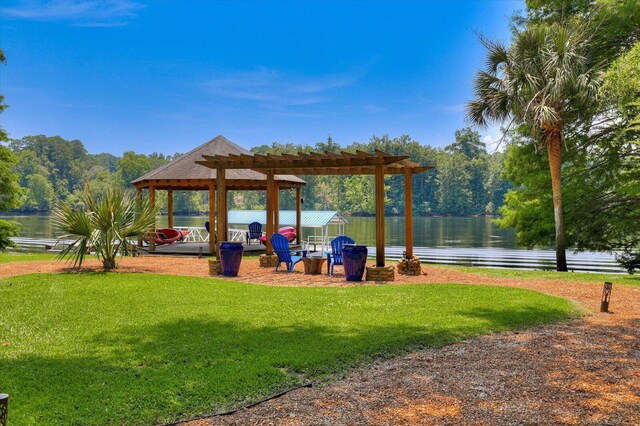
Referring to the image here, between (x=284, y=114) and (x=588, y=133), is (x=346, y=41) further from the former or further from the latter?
(x=588, y=133)

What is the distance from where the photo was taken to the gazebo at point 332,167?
10.8 meters

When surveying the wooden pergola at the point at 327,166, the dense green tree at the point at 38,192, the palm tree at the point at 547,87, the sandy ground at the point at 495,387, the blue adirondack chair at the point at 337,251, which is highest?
the dense green tree at the point at 38,192

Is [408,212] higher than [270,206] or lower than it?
lower

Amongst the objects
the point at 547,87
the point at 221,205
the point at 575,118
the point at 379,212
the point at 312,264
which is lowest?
the point at 312,264

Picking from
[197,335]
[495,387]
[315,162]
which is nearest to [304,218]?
[315,162]

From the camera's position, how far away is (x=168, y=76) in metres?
88.4

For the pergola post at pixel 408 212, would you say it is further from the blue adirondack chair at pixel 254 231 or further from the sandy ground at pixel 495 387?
the blue adirondack chair at pixel 254 231

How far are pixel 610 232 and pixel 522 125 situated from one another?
16.0 ft

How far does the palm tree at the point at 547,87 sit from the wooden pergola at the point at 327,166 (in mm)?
4451

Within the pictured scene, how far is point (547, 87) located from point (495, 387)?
40.6 feet

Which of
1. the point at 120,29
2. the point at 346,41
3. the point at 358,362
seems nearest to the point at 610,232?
the point at 358,362

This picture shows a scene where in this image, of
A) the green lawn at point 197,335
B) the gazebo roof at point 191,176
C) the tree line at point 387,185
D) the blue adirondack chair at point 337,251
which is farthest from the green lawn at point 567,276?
the tree line at point 387,185

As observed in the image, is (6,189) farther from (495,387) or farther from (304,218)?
(495,387)

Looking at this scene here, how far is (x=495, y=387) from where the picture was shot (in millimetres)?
4148
